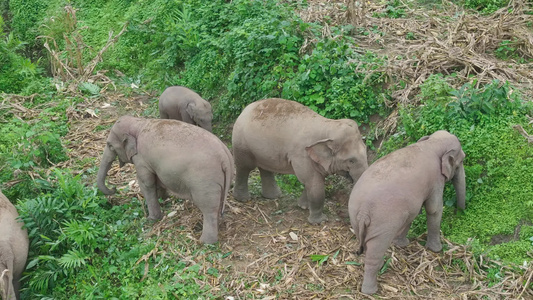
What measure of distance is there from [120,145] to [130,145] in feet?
0.59

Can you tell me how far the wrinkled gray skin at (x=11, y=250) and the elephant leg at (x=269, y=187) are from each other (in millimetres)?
3058

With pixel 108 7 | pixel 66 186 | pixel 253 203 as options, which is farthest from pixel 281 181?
pixel 108 7

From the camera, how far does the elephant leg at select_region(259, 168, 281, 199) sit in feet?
26.8

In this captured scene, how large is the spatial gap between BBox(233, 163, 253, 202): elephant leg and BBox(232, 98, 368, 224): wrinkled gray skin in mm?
20

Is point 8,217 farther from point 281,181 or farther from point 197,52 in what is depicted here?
point 197,52

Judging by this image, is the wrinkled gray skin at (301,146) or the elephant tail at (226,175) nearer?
the elephant tail at (226,175)

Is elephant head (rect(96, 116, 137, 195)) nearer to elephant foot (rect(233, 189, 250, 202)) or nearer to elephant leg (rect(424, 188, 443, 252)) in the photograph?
elephant foot (rect(233, 189, 250, 202))

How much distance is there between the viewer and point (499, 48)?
29.6 ft

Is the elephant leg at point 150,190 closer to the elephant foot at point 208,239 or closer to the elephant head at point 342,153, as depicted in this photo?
the elephant foot at point 208,239

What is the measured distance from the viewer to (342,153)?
723cm

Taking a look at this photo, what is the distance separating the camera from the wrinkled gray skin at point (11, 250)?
Answer: 6816 mm

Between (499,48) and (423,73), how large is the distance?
54.5 inches

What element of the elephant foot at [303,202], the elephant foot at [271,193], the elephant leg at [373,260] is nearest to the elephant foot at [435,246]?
the elephant leg at [373,260]

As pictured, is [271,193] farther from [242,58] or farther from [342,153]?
[242,58]
